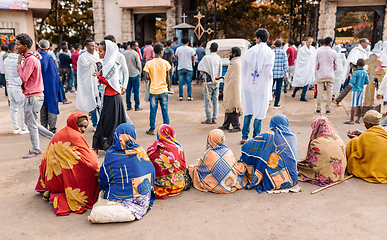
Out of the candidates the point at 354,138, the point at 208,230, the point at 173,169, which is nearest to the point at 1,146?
the point at 173,169

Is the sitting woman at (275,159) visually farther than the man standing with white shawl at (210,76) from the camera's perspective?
No

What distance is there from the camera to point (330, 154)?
422 cm

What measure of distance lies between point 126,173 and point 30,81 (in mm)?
2789

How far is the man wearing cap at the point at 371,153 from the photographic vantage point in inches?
166

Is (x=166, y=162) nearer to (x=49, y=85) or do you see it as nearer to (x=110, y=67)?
(x=110, y=67)

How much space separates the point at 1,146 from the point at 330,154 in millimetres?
5609

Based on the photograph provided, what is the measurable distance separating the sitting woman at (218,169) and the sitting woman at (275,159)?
22 cm

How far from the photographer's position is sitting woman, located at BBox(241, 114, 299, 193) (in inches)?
158

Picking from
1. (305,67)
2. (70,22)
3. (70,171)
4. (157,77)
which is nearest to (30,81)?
(157,77)

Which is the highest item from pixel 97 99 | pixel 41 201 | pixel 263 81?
pixel 263 81

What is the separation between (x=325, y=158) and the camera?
423cm

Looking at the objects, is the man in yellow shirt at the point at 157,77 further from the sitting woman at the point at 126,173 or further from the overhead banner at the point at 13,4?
the overhead banner at the point at 13,4

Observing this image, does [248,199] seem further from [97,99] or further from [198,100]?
[198,100]

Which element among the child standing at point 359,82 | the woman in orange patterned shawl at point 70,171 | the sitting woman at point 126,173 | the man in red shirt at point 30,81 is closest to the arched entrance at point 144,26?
the child standing at point 359,82
